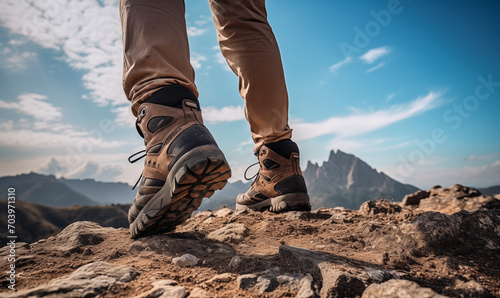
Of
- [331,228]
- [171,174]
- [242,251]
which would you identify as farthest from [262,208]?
[171,174]

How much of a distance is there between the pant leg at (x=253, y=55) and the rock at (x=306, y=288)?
1.61m

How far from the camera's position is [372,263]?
117 cm

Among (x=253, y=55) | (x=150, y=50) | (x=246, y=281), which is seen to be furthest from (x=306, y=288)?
(x=253, y=55)

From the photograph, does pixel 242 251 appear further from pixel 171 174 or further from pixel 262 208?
pixel 262 208

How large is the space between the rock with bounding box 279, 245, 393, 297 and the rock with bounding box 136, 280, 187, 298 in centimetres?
48

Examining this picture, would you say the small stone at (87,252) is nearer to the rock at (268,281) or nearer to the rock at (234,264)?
the rock at (234,264)

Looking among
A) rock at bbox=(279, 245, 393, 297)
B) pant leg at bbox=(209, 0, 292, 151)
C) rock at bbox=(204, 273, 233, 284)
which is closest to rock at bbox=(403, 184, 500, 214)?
pant leg at bbox=(209, 0, 292, 151)

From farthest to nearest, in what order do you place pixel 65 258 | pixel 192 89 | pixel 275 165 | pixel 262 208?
pixel 262 208
pixel 275 165
pixel 192 89
pixel 65 258

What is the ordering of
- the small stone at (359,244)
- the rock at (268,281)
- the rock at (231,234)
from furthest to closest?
1. the rock at (231,234)
2. the small stone at (359,244)
3. the rock at (268,281)

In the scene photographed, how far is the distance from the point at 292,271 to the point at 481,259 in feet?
2.84

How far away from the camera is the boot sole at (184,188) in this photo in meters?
1.45

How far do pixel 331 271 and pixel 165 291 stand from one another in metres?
0.62

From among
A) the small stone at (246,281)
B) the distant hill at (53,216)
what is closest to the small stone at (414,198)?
the small stone at (246,281)

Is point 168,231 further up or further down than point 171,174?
further down
